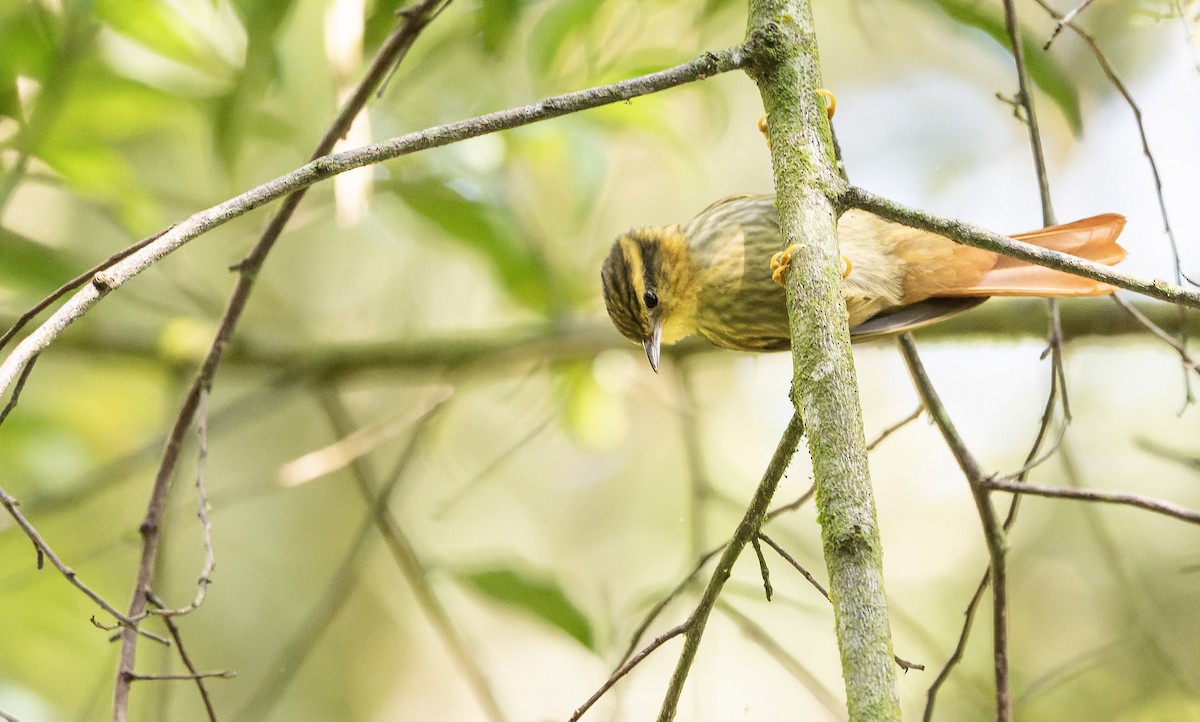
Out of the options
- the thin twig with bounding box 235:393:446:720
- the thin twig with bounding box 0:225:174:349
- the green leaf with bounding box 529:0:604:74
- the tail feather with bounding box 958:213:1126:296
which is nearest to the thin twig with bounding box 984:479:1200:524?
the tail feather with bounding box 958:213:1126:296

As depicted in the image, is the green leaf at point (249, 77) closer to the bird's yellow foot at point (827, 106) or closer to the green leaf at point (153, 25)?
the green leaf at point (153, 25)

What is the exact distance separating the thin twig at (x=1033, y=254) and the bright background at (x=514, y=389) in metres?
1.28

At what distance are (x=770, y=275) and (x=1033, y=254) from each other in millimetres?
1051

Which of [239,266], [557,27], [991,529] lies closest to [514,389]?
[557,27]

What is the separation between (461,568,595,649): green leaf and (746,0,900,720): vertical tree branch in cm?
140

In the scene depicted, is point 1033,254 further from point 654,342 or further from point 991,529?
point 654,342

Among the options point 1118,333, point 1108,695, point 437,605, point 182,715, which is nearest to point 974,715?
point 1108,695

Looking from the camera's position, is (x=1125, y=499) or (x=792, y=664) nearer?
(x=1125, y=499)

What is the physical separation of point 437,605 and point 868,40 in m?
2.22

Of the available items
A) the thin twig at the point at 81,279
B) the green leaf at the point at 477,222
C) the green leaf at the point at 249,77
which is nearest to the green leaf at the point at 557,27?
the green leaf at the point at 477,222

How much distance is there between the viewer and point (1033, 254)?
3.72 ft

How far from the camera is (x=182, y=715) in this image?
2932 mm

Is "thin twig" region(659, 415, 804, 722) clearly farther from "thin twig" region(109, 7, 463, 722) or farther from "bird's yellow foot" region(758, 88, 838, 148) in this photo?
"thin twig" region(109, 7, 463, 722)

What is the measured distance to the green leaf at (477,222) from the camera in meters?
2.64
